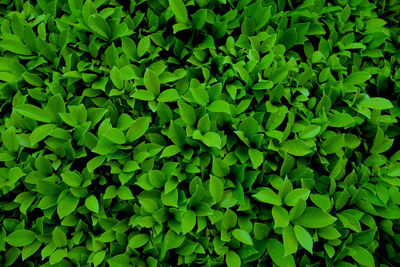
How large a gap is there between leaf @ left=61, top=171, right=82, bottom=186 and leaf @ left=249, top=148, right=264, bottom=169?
0.87m

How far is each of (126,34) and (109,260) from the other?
120 cm

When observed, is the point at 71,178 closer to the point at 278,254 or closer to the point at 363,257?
the point at 278,254

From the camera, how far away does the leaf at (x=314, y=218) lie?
1716mm

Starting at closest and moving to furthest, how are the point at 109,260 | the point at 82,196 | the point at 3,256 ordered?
the point at 109,260 < the point at 82,196 < the point at 3,256

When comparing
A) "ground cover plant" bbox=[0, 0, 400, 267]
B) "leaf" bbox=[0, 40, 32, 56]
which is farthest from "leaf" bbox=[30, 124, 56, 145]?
"leaf" bbox=[0, 40, 32, 56]

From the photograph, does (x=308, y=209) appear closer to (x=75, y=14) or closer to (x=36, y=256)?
(x=36, y=256)

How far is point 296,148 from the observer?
183 cm

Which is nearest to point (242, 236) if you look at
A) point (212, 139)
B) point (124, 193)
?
point (212, 139)

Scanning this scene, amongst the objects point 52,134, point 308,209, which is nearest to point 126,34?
point 52,134

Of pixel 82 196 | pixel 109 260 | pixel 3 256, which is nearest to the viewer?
pixel 109 260

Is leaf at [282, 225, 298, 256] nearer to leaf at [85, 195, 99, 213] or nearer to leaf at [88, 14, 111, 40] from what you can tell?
leaf at [85, 195, 99, 213]

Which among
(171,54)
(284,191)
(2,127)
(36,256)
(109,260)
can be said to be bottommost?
(36,256)

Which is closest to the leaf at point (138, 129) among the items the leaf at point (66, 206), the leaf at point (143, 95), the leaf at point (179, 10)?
the leaf at point (143, 95)

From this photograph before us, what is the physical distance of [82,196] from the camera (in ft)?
5.85
